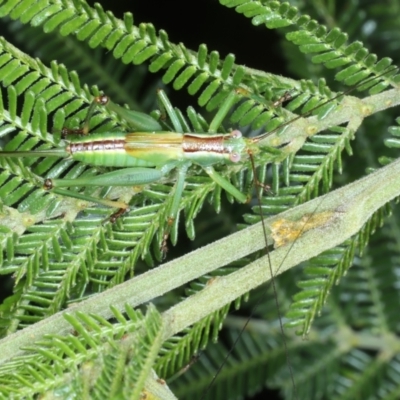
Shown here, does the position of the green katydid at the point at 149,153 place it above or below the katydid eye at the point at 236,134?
below

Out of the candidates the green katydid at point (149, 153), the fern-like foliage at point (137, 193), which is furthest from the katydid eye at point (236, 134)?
the fern-like foliage at point (137, 193)

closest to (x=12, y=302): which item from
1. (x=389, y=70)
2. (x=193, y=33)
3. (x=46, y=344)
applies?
(x=46, y=344)

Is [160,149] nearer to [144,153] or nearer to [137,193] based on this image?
[144,153]

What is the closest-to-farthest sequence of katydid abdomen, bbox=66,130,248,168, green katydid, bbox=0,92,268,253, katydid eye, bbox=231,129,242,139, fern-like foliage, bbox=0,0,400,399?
Answer: fern-like foliage, bbox=0,0,400,399 → green katydid, bbox=0,92,268,253 → katydid abdomen, bbox=66,130,248,168 → katydid eye, bbox=231,129,242,139

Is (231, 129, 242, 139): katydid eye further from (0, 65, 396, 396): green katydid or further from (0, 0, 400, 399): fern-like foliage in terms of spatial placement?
(0, 0, 400, 399): fern-like foliage

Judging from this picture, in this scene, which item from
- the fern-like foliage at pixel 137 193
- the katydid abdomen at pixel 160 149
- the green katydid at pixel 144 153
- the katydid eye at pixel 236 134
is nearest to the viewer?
the fern-like foliage at pixel 137 193

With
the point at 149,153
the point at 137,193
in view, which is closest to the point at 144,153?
the point at 149,153

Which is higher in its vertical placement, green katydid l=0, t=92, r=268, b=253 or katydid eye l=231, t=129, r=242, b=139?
katydid eye l=231, t=129, r=242, b=139

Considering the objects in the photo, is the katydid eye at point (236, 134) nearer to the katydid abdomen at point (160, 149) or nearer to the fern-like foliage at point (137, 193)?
the katydid abdomen at point (160, 149)

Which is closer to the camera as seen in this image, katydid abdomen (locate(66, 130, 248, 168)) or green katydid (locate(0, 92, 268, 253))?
green katydid (locate(0, 92, 268, 253))

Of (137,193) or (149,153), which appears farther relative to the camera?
(149,153)

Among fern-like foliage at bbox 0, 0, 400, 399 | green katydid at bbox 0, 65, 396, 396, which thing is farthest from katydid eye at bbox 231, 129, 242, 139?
fern-like foliage at bbox 0, 0, 400, 399

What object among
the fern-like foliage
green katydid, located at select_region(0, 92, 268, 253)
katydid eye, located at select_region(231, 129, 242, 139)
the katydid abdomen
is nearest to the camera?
the fern-like foliage
